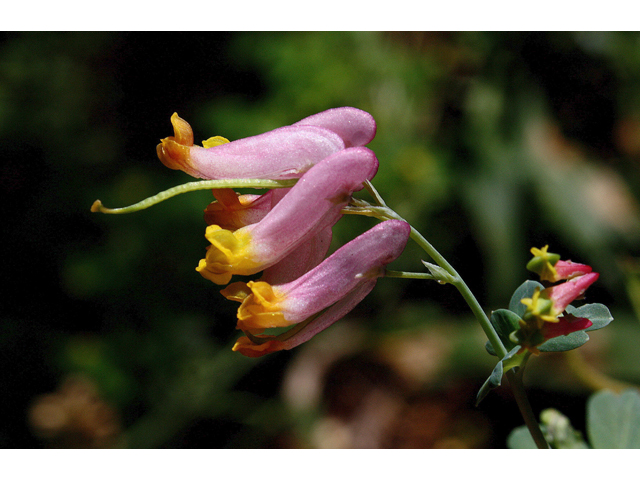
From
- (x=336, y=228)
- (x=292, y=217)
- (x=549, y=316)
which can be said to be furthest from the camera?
(x=336, y=228)

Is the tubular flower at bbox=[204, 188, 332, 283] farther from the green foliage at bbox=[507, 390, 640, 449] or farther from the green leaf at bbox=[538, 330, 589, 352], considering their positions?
the green foliage at bbox=[507, 390, 640, 449]

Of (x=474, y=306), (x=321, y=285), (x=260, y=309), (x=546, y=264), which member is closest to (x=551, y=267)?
(x=546, y=264)

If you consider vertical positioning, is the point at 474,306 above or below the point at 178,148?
below

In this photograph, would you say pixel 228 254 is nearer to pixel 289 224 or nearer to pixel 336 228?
pixel 289 224

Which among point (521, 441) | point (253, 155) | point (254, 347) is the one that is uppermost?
point (253, 155)

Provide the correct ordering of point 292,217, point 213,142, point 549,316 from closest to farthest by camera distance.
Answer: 1. point 549,316
2. point 292,217
3. point 213,142

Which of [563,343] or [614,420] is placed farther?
[614,420]

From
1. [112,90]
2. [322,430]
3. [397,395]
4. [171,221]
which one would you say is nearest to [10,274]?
[171,221]

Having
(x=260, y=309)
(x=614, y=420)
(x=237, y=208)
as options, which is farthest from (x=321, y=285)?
(x=614, y=420)

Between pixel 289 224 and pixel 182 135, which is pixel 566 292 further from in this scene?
pixel 182 135
